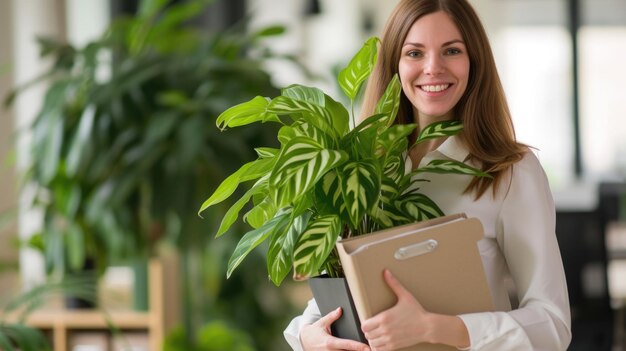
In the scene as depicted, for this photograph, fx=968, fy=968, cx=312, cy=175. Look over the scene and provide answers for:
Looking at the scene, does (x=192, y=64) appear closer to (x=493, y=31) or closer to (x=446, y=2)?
(x=446, y=2)

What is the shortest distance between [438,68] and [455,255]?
11.1 inches

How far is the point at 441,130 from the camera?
4.46 ft

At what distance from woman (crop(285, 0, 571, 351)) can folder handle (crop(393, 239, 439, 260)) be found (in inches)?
1.3

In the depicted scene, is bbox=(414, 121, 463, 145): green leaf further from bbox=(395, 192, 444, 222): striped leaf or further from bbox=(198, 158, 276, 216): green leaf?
bbox=(198, 158, 276, 216): green leaf

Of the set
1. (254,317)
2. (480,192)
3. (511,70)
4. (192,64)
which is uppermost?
(511,70)

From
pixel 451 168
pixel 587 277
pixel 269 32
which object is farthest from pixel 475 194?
pixel 587 277

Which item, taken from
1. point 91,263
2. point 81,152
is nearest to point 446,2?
point 81,152

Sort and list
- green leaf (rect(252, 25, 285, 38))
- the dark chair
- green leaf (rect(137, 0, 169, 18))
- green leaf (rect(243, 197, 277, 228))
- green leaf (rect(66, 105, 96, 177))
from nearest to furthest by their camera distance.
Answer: green leaf (rect(243, 197, 277, 228)), green leaf (rect(66, 105, 96, 177)), green leaf (rect(137, 0, 169, 18)), green leaf (rect(252, 25, 285, 38)), the dark chair

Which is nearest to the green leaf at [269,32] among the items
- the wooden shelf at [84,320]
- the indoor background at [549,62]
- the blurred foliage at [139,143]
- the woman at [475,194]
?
the blurred foliage at [139,143]

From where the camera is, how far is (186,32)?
13.4 ft

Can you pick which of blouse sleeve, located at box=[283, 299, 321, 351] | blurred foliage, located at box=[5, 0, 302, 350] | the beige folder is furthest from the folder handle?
blurred foliage, located at box=[5, 0, 302, 350]

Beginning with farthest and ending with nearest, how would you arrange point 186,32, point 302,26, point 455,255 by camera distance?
1. point 302,26
2. point 186,32
3. point 455,255

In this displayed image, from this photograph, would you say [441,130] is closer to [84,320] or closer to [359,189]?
[359,189]

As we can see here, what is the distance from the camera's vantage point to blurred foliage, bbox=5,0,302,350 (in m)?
3.50
